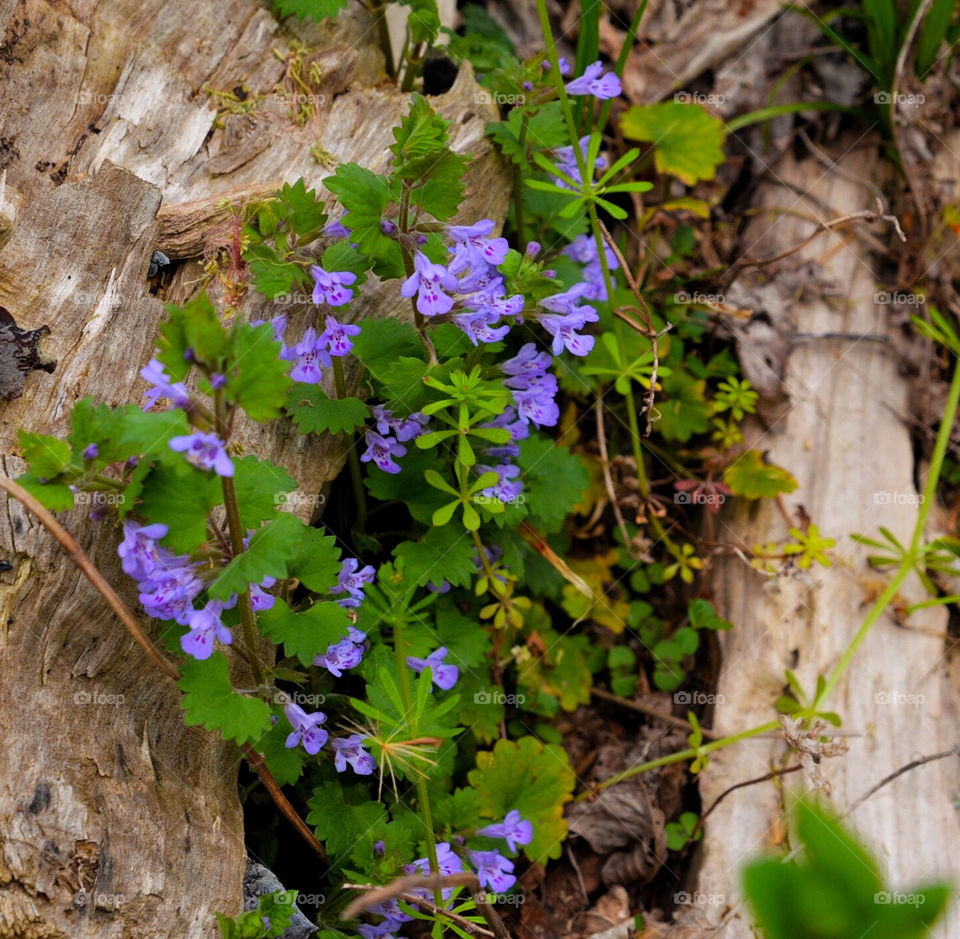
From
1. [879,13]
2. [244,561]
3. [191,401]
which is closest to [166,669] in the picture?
[244,561]

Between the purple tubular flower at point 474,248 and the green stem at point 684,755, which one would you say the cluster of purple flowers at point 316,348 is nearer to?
the purple tubular flower at point 474,248

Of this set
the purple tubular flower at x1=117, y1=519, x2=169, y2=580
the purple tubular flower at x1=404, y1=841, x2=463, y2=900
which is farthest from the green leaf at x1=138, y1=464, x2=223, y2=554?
the purple tubular flower at x1=404, y1=841, x2=463, y2=900

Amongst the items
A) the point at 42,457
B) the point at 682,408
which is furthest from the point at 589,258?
the point at 42,457

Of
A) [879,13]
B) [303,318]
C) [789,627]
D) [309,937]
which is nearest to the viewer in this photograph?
[309,937]

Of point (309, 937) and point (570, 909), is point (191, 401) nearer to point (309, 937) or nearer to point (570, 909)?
point (309, 937)

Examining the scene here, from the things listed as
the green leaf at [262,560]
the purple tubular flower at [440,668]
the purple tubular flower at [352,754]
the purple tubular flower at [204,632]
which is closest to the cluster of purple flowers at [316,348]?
the green leaf at [262,560]

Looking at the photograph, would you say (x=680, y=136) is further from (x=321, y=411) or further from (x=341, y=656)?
(x=341, y=656)
